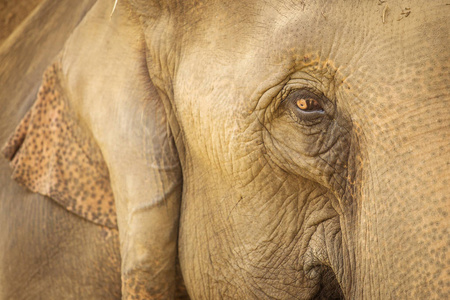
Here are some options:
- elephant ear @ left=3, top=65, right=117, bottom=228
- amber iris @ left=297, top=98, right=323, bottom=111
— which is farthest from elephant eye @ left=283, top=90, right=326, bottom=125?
elephant ear @ left=3, top=65, right=117, bottom=228

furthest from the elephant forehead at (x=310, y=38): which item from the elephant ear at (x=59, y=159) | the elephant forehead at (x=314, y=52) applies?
the elephant ear at (x=59, y=159)

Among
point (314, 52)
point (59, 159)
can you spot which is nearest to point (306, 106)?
point (314, 52)

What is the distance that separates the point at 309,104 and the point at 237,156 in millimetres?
221

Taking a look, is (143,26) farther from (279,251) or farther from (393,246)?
(393,246)

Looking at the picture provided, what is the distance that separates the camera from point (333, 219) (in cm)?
134

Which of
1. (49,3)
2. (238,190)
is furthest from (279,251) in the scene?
(49,3)

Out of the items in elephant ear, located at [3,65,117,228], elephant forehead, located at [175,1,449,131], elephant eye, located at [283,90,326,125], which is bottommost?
elephant ear, located at [3,65,117,228]

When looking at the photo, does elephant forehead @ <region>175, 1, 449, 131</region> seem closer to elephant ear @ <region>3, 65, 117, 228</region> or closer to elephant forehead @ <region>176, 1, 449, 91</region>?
elephant forehead @ <region>176, 1, 449, 91</region>

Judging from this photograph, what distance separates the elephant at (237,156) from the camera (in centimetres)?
112

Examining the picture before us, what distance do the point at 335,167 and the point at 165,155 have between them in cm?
55

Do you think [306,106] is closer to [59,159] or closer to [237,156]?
[237,156]

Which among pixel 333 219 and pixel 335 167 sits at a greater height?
pixel 335 167

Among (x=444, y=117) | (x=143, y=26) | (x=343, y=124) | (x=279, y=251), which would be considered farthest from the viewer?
(x=143, y=26)

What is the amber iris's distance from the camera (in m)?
1.29
